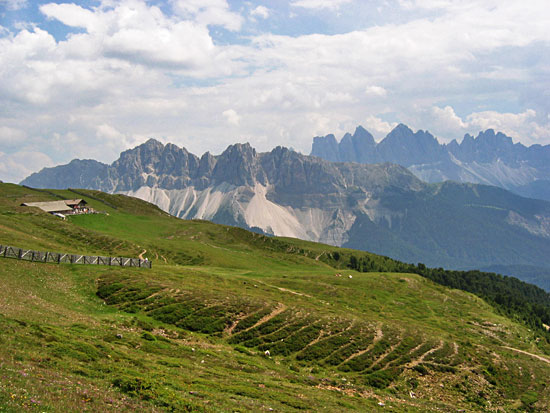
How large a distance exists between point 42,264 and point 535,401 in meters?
70.8

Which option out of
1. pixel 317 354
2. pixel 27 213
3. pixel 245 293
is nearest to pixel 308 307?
pixel 245 293

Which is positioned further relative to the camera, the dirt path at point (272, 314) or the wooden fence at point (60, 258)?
the wooden fence at point (60, 258)

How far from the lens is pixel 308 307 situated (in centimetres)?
6556

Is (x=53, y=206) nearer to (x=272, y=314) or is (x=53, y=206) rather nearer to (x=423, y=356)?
(x=272, y=314)

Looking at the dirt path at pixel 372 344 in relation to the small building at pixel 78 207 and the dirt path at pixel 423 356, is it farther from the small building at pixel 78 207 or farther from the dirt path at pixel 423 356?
the small building at pixel 78 207

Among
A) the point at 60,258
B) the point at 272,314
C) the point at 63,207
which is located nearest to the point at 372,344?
the point at 272,314

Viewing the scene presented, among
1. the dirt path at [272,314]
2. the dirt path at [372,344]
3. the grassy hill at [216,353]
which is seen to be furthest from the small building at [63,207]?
the dirt path at [372,344]

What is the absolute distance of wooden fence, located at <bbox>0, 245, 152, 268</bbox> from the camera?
6059cm

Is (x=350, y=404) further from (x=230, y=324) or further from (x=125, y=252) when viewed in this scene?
(x=125, y=252)

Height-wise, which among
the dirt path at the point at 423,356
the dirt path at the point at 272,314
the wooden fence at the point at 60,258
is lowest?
the dirt path at the point at 423,356

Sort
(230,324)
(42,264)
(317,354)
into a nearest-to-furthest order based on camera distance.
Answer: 1. (317,354)
2. (230,324)
3. (42,264)

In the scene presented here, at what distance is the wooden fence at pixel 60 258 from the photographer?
60594mm

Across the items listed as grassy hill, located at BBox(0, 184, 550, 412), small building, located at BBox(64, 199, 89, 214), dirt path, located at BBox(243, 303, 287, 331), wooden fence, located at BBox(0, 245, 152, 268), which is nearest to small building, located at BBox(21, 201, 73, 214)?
small building, located at BBox(64, 199, 89, 214)

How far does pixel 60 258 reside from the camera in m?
65.2
